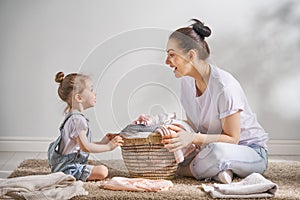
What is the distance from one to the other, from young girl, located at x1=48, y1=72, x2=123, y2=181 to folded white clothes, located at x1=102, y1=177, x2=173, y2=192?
0.54 feet

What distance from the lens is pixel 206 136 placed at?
2318mm

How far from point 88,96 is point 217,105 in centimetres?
52

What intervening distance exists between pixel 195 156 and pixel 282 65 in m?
1.13

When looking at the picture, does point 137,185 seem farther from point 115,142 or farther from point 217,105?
point 217,105

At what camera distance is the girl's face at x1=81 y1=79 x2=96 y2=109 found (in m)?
2.32

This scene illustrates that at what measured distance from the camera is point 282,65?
10.8 feet

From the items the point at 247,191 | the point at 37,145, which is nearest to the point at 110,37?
the point at 37,145

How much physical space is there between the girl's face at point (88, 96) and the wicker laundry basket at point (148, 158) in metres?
0.21

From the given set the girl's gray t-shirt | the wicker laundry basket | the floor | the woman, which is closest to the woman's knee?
Result: the woman

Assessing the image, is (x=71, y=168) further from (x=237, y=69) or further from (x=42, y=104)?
(x=237, y=69)

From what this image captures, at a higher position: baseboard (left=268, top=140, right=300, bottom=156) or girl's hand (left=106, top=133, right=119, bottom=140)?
girl's hand (left=106, top=133, right=119, bottom=140)

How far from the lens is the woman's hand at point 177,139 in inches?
86.6

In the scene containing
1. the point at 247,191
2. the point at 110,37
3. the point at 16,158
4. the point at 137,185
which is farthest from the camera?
the point at 110,37

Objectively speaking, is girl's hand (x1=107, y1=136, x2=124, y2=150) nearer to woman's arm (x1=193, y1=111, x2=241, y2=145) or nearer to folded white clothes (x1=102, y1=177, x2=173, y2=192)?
folded white clothes (x1=102, y1=177, x2=173, y2=192)
